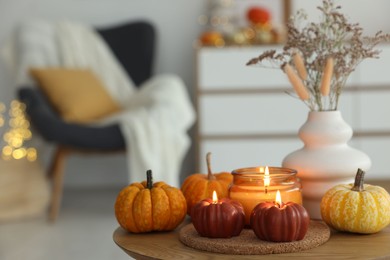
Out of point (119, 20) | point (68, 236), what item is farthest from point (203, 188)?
point (119, 20)

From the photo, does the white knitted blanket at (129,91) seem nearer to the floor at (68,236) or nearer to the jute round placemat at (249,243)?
the floor at (68,236)

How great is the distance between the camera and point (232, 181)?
4.51ft

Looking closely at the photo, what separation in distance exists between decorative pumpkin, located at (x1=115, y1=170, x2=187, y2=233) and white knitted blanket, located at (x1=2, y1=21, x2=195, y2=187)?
2021mm

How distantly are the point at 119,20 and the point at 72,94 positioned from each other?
2.62 ft

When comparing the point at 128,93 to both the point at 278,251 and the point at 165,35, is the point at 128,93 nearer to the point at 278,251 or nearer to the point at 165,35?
the point at 165,35

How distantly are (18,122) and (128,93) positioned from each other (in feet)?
2.13

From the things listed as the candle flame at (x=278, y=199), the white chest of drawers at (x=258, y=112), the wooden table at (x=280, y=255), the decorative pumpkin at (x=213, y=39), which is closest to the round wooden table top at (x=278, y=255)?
the wooden table at (x=280, y=255)

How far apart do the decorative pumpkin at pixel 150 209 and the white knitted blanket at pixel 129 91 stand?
2.02m

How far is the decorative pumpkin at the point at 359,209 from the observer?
1.24 meters

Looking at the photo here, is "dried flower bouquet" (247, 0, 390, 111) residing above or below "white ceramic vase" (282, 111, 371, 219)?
above

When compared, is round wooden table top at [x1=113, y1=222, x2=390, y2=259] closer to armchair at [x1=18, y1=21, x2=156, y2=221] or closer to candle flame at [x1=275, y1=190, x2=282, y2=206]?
candle flame at [x1=275, y1=190, x2=282, y2=206]

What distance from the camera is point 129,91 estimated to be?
4059 mm

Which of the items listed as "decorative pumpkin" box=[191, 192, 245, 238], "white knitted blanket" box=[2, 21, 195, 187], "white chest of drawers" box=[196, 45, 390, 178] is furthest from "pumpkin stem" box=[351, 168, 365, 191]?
"white chest of drawers" box=[196, 45, 390, 178]

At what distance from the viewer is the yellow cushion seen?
3654 millimetres
